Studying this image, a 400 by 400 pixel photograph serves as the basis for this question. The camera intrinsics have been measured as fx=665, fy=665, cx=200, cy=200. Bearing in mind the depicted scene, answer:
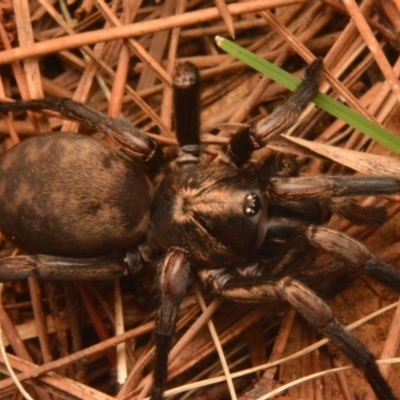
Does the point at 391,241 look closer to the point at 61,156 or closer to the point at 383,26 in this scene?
the point at 383,26

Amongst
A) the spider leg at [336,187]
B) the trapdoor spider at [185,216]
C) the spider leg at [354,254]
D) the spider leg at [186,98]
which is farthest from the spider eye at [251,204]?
the spider leg at [186,98]

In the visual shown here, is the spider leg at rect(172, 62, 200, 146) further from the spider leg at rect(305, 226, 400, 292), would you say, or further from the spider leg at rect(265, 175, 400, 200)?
the spider leg at rect(305, 226, 400, 292)

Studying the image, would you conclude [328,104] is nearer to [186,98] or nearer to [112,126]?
[186,98]

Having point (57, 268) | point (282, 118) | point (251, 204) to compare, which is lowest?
point (57, 268)

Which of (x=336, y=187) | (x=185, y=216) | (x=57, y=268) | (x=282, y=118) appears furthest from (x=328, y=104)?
(x=57, y=268)

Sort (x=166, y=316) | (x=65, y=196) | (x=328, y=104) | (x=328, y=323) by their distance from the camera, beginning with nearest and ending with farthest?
(x=328, y=323) < (x=166, y=316) < (x=65, y=196) < (x=328, y=104)

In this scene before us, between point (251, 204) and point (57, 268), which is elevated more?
point (251, 204)
